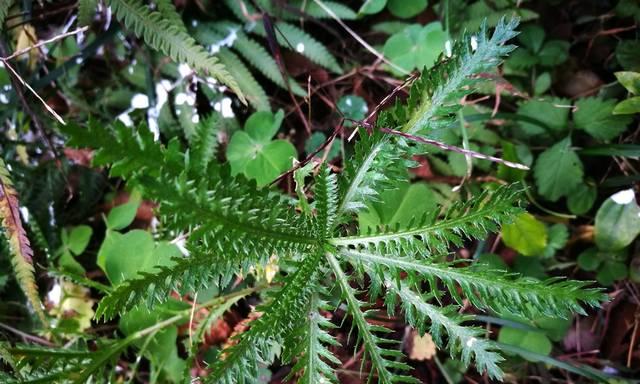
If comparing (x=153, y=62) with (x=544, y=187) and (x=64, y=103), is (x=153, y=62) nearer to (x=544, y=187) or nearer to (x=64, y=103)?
(x=64, y=103)

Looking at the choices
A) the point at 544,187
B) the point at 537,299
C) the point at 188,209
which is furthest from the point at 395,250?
the point at 544,187

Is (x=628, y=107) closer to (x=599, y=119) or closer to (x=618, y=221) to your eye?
(x=599, y=119)

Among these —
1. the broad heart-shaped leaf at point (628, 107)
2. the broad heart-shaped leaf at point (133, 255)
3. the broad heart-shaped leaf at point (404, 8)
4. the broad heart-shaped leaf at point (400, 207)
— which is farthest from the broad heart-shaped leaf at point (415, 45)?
the broad heart-shaped leaf at point (133, 255)

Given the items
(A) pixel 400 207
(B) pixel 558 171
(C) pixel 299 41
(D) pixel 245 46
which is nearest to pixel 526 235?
(B) pixel 558 171

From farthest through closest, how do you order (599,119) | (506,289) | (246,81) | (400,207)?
(246,81) → (599,119) → (400,207) → (506,289)

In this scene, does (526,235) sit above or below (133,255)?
above
